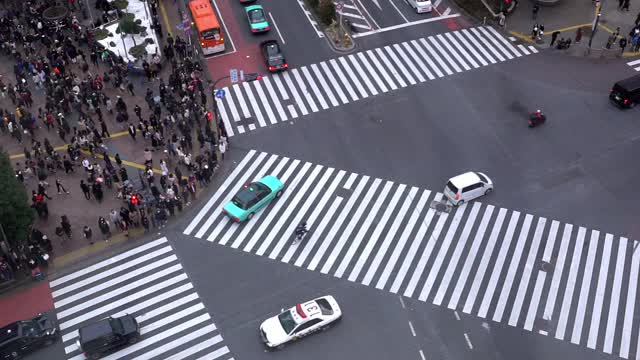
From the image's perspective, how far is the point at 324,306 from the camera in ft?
121

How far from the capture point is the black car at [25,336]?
35.2 metres

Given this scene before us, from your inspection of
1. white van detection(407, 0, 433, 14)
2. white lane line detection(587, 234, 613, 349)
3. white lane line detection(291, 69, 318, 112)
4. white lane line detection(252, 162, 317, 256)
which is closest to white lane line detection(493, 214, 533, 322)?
white lane line detection(587, 234, 613, 349)

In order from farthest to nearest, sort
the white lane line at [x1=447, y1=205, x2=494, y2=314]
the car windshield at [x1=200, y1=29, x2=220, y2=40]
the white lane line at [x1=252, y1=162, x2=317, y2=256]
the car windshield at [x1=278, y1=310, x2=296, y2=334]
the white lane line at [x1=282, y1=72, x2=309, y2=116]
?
the car windshield at [x1=200, y1=29, x2=220, y2=40] < the white lane line at [x1=282, y1=72, x2=309, y2=116] < the white lane line at [x1=252, y1=162, x2=317, y2=256] < the white lane line at [x1=447, y1=205, x2=494, y2=314] < the car windshield at [x1=278, y1=310, x2=296, y2=334]

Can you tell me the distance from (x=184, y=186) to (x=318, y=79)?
53.7 ft

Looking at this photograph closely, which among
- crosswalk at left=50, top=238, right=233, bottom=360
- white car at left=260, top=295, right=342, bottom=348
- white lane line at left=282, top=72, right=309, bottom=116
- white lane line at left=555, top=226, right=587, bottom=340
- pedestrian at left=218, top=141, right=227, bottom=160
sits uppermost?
white lane line at left=282, top=72, right=309, bottom=116

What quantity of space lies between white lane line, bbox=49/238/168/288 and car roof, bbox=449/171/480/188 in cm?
1977

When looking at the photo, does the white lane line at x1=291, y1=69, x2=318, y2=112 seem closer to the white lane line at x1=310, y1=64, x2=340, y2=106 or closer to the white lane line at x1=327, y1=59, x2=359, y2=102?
the white lane line at x1=310, y1=64, x2=340, y2=106

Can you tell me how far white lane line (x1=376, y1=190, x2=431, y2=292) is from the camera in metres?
39.5

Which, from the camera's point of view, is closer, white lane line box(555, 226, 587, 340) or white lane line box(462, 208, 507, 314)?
white lane line box(555, 226, 587, 340)

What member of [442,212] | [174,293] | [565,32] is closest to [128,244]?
[174,293]

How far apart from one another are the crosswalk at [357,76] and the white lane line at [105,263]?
11.6m

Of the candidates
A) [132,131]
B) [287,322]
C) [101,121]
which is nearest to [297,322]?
[287,322]

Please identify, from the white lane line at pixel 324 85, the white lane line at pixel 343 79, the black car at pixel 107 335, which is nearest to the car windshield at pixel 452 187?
the white lane line at pixel 343 79

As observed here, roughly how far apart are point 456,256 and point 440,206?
442 cm
